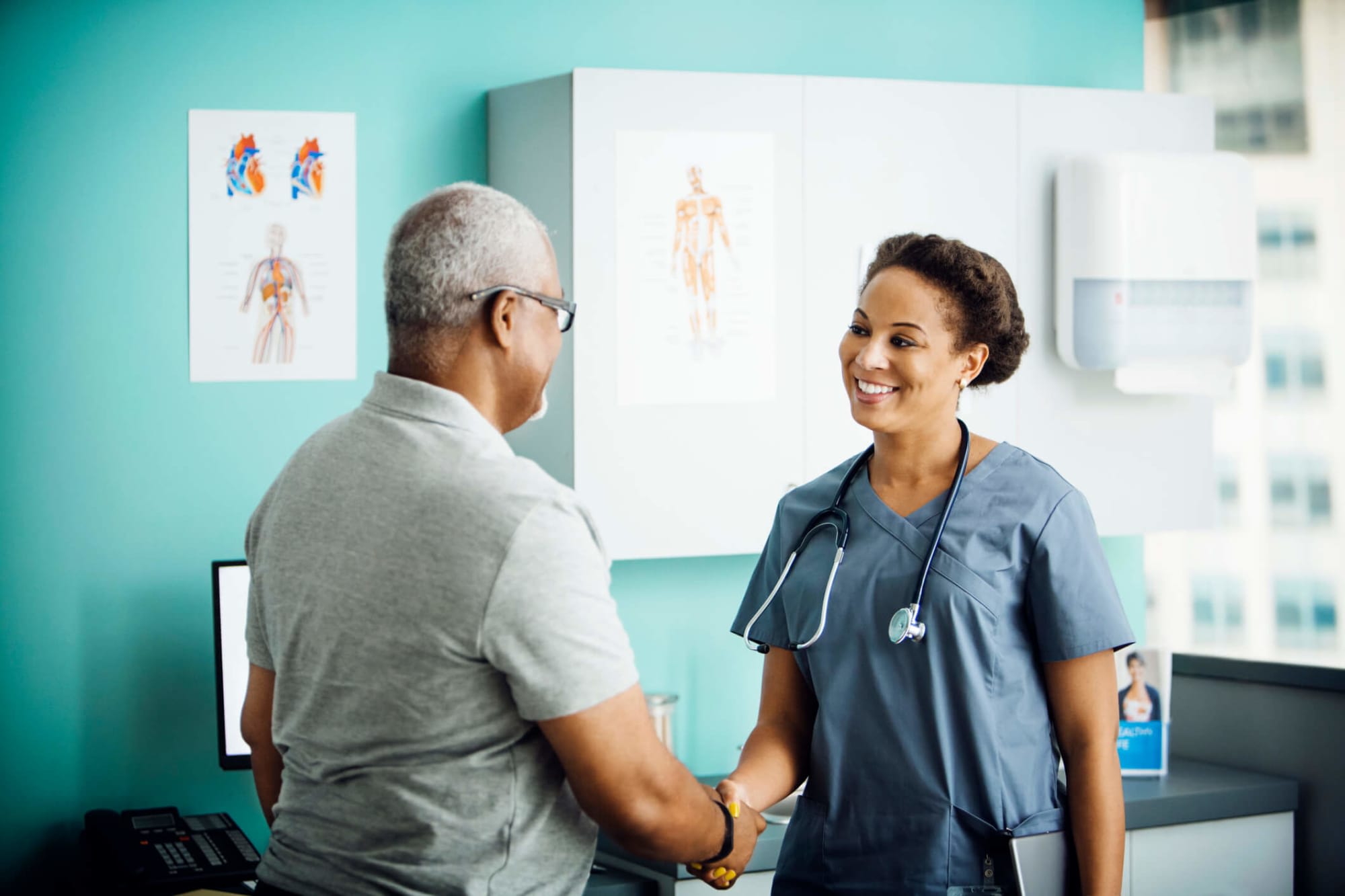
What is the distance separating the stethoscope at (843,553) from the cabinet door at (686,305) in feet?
1.91

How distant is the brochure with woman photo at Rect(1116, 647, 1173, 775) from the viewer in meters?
2.45

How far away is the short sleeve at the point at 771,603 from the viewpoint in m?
1.62

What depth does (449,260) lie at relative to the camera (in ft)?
3.86

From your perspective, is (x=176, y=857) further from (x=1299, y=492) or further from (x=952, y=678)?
(x=1299, y=492)

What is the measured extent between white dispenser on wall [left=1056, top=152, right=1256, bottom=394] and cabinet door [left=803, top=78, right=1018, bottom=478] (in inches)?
7.4

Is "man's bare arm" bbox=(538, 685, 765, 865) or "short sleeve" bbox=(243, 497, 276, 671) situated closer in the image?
"man's bare arm" bbox=(538, 685, 765, 865)

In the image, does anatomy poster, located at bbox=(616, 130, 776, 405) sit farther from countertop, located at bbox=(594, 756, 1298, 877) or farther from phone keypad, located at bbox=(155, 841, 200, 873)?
phone keypad, located at bbox=(155, 841, 200, 873)

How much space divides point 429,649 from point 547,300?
1.21 feet

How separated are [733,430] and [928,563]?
84 cm

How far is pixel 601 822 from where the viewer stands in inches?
46.5

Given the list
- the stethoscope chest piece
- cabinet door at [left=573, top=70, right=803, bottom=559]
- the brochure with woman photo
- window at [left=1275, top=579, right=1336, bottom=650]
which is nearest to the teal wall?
cabinet door at [left=573, top=70, right=803, bottom=559]

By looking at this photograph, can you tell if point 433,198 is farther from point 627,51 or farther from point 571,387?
point 627,51

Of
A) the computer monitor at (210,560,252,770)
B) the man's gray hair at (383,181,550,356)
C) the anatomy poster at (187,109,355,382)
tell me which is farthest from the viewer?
the anatomy poster at (187,109,355,382)

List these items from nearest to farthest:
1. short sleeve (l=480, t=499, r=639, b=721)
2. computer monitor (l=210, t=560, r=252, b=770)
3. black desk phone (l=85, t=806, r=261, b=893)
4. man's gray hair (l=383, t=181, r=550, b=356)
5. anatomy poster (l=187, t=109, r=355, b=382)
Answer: short sleeve (l=480, t=499, r=639, b=721) < man's gray hair (l=383, t=181, r=550, b=356) < black desk phone (l=85, t=806, r=261, b=893) < computer monitor (l=210, t=560, r=252, b=770) < anatomy poster (l=187, t=109, r=355, b=382)
